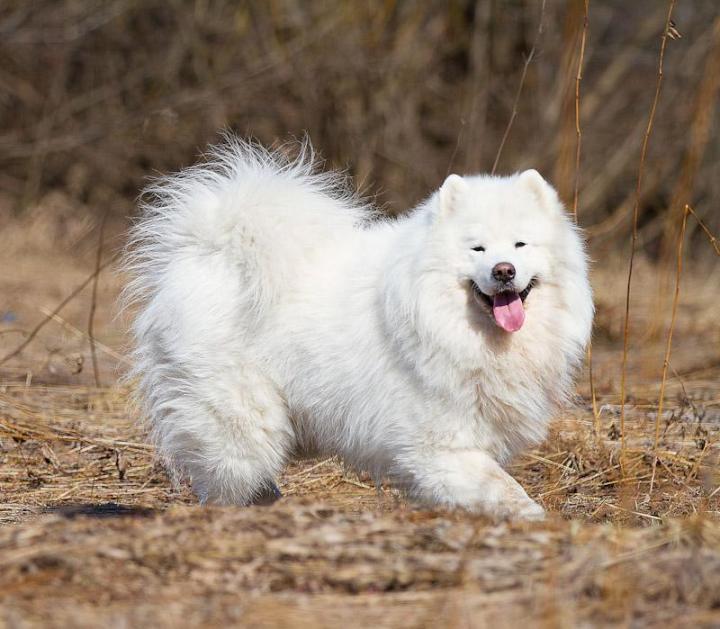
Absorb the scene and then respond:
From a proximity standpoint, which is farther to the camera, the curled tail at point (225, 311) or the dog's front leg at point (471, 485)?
the curled tail at point (225, 311)

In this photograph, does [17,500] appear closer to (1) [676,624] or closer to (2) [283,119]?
(1) [676,624]

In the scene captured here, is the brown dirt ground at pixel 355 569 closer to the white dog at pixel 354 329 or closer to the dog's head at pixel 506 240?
the white dog at pixel 354 329

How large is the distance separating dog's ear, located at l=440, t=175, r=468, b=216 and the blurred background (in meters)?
7.98

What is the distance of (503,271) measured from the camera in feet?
14.3

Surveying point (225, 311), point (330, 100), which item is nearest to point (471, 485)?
point (225, 311)

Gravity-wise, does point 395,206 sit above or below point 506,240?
above

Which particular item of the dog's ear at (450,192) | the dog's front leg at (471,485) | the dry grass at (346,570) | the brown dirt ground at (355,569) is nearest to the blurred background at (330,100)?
the dog's ear at (450,192)

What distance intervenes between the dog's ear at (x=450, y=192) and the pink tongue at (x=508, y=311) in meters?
0.46

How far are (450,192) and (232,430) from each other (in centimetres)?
153

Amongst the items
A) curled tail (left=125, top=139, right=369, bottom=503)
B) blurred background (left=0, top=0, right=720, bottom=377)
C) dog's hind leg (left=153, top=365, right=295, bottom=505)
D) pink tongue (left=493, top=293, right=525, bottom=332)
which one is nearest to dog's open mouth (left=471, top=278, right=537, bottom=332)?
pink tongue (left=493, top=293, right=525, bottom=332)

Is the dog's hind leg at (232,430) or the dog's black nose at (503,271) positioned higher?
the dog's black nose at (503,271)

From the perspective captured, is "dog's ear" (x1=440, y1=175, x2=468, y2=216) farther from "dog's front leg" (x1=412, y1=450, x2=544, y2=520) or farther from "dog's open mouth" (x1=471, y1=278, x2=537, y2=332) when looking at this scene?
"dog's front leg" (x1=412, y1=450, x2=544, y2=520)

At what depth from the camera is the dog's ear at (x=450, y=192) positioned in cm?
468

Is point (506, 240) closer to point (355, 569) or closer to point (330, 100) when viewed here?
point (355, 569)
